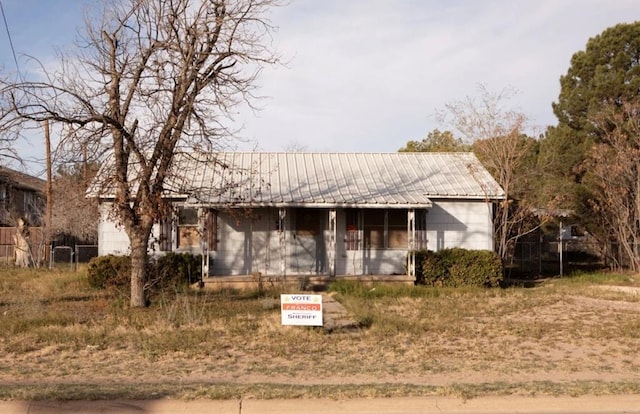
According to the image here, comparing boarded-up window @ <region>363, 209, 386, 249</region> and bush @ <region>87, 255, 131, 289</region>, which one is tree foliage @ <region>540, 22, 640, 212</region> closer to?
boarded-up window @ <region>363, 209, 386, 249</region>

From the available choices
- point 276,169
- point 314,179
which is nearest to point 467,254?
point 314,179

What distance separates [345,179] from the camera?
22.3m

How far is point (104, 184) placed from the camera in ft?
43.8

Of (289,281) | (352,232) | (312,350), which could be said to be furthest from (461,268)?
(312,350)

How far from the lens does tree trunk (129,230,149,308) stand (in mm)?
14195

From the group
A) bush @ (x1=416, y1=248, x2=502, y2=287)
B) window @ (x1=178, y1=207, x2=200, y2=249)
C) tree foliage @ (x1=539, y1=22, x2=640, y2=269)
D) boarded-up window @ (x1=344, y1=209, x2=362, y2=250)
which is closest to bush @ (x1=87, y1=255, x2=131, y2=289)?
window @ (x1=178, y1=207, x2=200, y2=249)

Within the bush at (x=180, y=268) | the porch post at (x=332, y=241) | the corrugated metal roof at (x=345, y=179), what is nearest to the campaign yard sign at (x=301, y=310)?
the corrugated metal roof at (x=345, y=179)

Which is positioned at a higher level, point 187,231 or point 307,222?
point 307,222

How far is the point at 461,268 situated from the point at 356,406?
527 inches

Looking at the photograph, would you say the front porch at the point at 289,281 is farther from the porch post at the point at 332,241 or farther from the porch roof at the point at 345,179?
the porch roof at the point at 345,179

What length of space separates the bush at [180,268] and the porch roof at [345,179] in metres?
1.86

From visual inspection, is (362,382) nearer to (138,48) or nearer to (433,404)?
(433,404)

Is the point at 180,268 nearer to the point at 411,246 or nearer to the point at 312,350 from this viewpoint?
the point at 411,246

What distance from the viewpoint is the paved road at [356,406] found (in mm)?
6766
